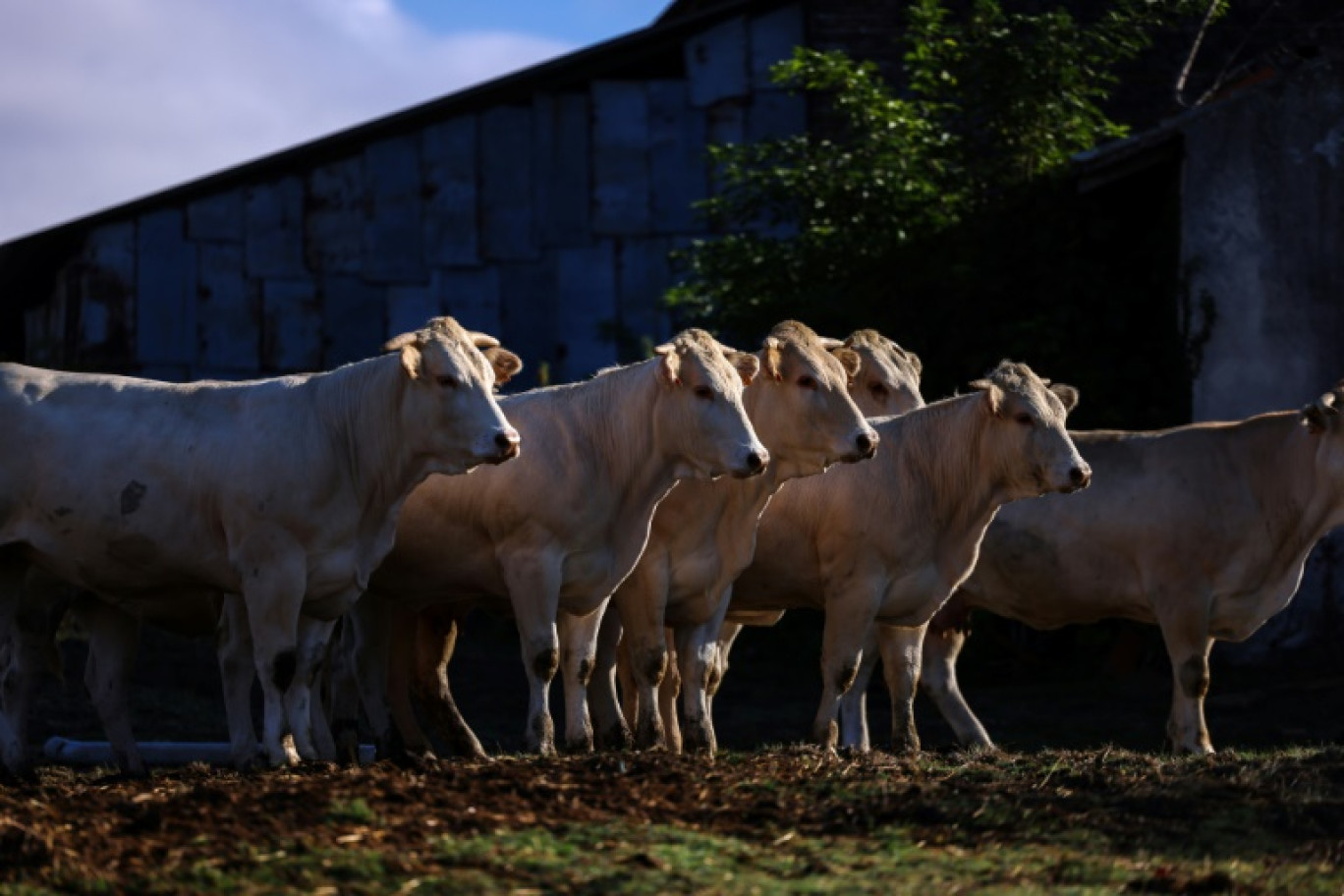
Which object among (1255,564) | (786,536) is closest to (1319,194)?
(1255,564)

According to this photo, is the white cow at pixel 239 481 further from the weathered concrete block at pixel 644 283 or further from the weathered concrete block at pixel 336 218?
the weathered concrete block at pixel 644 283

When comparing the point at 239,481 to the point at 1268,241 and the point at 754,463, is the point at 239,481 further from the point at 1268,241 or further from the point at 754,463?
the point at 1268,241

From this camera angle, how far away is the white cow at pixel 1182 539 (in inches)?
606

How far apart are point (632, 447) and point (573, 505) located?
50cm

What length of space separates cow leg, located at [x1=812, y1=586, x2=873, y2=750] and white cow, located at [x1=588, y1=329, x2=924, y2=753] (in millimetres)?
657

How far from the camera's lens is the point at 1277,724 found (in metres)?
17.5

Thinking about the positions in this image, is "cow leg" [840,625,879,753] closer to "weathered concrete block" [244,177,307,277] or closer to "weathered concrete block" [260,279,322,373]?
"weathered concrete block" [260,279,322,373]

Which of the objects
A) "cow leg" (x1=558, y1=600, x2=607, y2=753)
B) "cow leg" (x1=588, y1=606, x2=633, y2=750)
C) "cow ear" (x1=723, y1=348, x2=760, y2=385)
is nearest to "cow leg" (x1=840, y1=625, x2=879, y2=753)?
"cow leg" (x1=588, y1=606, x2=633, y2=750)

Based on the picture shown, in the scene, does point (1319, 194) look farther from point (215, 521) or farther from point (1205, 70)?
point (215, 521)

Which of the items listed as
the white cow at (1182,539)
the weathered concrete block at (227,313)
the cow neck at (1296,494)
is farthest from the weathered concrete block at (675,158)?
the cow neck at (1296,494)

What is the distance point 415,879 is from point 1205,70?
2242cm

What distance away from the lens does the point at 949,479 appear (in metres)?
14.6

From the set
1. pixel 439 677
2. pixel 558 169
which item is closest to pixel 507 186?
pixel 558 169

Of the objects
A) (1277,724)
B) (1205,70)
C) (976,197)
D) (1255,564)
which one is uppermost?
(1205,70)
